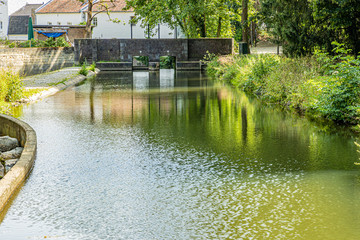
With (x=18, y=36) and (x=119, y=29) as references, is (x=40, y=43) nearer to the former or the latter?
Answer: (x=119, y=29)

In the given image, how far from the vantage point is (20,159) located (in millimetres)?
8508

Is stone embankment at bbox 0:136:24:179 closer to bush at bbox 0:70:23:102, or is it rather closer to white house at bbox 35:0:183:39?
bush at bbox 0:70:23:102

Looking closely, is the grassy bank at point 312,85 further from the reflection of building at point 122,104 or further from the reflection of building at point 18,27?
the reflection of building at point 18,27

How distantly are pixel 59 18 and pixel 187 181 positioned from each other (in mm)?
77830

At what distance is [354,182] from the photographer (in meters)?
7.84

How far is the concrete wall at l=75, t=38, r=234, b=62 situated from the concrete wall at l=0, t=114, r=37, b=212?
35.6 m

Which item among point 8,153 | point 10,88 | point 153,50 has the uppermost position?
point 153,50

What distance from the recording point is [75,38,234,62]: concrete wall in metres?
46.6

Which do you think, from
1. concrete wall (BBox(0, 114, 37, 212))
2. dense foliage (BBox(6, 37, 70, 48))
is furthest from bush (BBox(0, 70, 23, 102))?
dense foliage (BBox(6, 37, 70, 48))

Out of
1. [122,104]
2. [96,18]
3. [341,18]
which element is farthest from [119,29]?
[122,104]

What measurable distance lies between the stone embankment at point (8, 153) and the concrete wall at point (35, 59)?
72.2 feet

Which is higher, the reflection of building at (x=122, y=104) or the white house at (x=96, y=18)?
the white house at (x=96, y=18)

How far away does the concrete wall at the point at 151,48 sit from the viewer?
46.6 metres

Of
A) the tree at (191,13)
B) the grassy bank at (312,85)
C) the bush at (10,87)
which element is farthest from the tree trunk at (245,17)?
the bush at (10,87)
